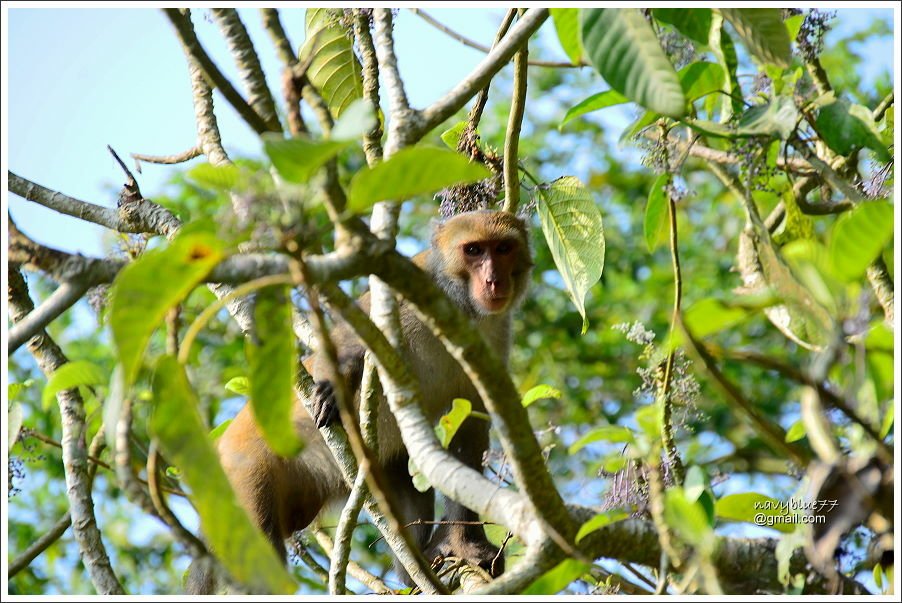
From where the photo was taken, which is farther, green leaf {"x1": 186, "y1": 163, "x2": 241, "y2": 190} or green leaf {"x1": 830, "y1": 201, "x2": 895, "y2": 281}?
green leaf {"x1": 186, "y1": 163, "x2": 241, "y2": 190}

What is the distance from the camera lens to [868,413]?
89.1 inches

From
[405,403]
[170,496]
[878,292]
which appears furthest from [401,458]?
[405,403]

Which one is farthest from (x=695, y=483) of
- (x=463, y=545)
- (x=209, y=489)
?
(x=463, y=545)

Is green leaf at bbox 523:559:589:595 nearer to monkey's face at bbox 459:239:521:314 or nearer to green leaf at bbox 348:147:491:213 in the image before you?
green leaf at bbox 348:147:491:213

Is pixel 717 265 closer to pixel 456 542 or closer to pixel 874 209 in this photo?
pixel 456 542

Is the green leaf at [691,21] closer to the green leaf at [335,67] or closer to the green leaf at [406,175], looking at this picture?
the green leaf at [406,175]

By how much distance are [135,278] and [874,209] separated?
1549 mm

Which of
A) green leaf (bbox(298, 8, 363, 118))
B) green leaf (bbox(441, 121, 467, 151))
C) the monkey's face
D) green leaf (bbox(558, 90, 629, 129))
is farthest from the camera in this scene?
the monkey's face

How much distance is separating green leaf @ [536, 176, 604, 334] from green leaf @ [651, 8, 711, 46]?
1374 millimetres

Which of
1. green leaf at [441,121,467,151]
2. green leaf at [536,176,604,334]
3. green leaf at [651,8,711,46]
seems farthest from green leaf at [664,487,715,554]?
green leaf at [441,121,467,151]

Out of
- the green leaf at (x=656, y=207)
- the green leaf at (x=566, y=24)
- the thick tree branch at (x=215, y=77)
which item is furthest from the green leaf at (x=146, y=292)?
the green leaf at (x=656, y=207)

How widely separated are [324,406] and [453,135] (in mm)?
1557

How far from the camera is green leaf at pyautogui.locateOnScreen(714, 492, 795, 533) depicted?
A: 10.2 ft

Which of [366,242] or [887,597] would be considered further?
[887,597]
